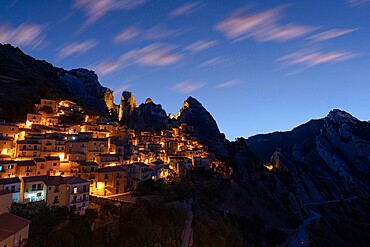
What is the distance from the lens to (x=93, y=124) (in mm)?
68562

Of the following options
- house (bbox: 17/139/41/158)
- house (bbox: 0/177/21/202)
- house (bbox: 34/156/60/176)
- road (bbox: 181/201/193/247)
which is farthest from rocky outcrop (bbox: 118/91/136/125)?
house (bbox: 0/177/21/202)

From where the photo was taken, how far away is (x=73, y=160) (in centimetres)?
5009

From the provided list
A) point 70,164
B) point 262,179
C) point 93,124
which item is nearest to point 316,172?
point 262,179

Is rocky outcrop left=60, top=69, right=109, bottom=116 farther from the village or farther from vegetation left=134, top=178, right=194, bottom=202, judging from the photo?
vegetation left=134, top=178, right=194, bottom=202

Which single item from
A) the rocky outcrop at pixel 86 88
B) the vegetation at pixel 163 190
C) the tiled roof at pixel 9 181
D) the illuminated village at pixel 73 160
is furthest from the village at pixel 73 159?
the rocky outcrop at pixel 86 88

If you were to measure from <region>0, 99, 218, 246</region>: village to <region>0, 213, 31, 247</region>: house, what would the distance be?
9.03 ft

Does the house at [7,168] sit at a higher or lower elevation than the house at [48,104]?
lower

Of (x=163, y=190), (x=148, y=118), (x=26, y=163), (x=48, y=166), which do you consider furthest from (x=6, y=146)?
(x=148, y=118)

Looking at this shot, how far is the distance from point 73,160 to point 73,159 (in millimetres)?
424

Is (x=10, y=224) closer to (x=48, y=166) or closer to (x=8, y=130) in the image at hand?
(x=48, y=166)

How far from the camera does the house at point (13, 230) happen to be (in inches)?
962

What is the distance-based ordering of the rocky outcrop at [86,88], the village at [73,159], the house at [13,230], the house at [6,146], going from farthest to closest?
the rocky outcrop at [86,88] < the house at [6,146] < the village at [73,159] < the house at [13,230]

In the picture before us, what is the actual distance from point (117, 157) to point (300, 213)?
61832 mm

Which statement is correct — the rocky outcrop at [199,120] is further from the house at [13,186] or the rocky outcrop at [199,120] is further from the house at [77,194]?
the house at [13,186]
